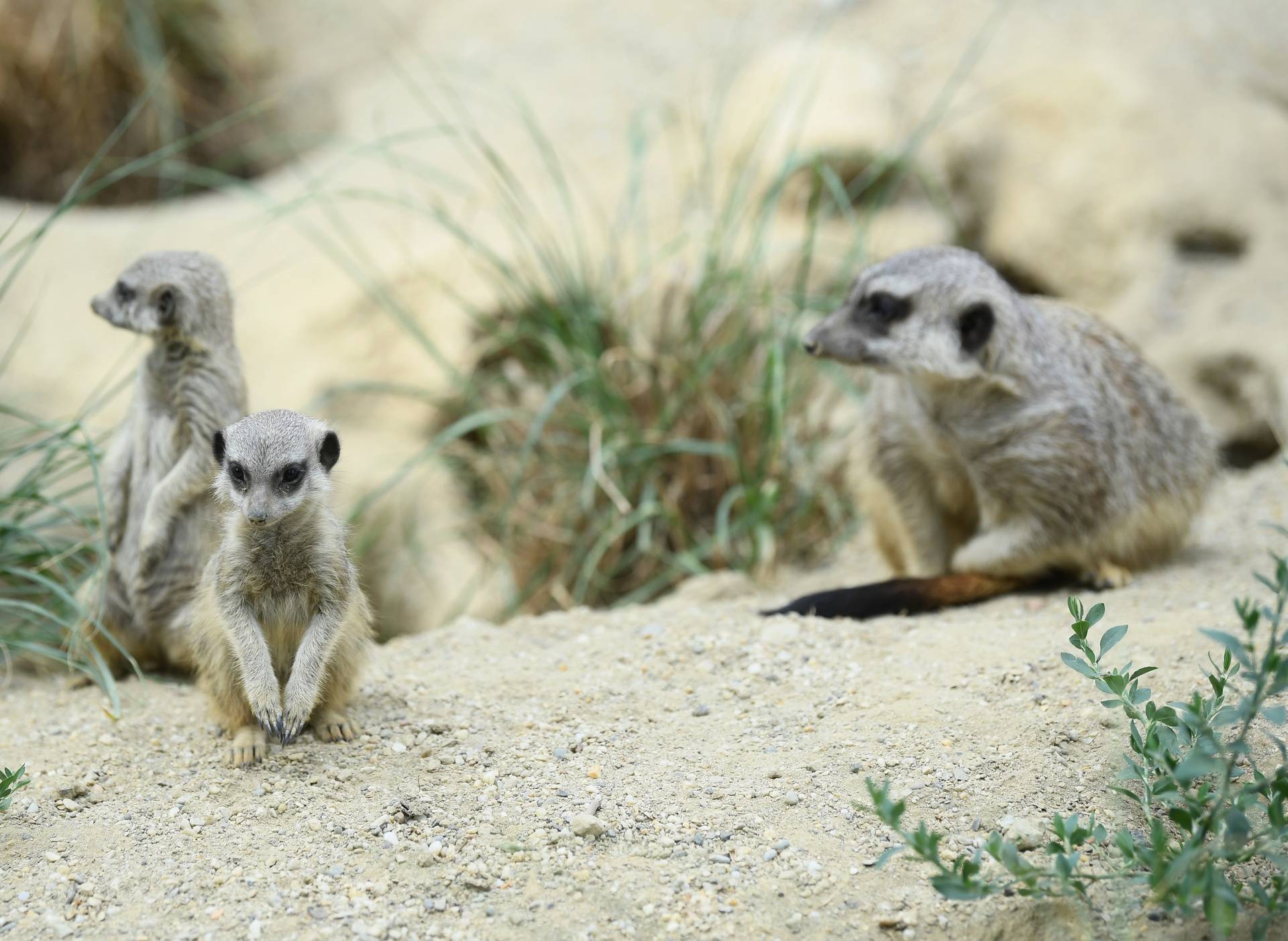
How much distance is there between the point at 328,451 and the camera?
209 cm

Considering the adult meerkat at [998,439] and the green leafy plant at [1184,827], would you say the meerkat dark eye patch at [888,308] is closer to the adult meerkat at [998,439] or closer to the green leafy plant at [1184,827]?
the adult meerkat at [998,439]

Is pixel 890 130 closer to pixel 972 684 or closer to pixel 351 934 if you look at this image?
pixel 972 684

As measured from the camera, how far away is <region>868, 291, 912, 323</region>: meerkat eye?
287 cm

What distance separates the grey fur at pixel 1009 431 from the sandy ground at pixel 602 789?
1.22 feet

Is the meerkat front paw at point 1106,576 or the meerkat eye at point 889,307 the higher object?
the meerkat eye at point 889,307

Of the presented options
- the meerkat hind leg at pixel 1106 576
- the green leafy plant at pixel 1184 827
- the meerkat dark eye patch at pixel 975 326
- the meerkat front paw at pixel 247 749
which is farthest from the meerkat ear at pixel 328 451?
the meerkat hind leg at pixel 1106 576

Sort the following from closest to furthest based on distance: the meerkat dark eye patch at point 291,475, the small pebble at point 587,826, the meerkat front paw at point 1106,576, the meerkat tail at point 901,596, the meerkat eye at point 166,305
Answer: the small pebble at point 587,826 < the meerkat dark eye patch at point 291,475 < the meerkat eye at point 166,305 < the meerkat tail at point 901,596 < the meerkat front paw at point 1106,576

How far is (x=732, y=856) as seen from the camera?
1810mm

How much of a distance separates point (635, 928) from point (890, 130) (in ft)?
13.0

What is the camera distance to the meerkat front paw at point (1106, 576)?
3.07 meters

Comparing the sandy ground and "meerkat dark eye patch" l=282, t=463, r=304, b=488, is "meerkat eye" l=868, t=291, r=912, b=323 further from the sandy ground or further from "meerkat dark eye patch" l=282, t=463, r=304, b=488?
"meerkat dark eye patch" l=282, t=463, r=304, b=488

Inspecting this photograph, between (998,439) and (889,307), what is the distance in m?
0.43

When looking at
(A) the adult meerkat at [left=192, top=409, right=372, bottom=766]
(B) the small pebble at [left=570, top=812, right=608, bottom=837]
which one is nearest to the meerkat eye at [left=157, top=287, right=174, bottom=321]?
(A) the adult meerkat at [left=192, top=409, right=372, bottom=766]

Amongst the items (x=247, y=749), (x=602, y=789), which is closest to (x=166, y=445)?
(x=247, y=749)
